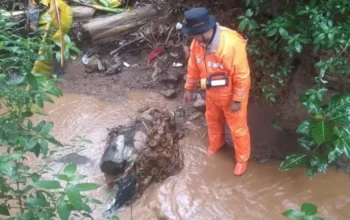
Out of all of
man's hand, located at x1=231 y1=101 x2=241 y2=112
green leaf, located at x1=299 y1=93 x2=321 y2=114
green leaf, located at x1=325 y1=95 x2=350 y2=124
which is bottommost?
man's hand, located at x1=231 y1=101 x2=241 y2=112

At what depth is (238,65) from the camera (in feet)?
12.7

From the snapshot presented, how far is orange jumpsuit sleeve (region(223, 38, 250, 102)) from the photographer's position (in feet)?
12.7

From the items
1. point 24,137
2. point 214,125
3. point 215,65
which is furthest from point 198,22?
point 24,137

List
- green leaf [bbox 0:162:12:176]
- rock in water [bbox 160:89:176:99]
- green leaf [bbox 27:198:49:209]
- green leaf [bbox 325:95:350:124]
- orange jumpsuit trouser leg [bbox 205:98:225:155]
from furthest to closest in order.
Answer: rock in water [bbox 160:89:176:99] < orange jumpsuit trouser leg [bbox 205:98:225:155] < green leaf [bbox 325:95:350:124] < green leaf [bbox 27:198:49:209] < green leaf [bbox 0:162:12:176]

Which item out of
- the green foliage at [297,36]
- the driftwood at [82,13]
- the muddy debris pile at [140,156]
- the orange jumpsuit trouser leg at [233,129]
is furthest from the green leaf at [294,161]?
the driftwood at [82,13]

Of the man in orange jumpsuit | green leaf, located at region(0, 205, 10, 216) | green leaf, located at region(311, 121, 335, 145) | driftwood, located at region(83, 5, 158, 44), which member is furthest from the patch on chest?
driftwood, located at region(83, 5, 158, 44)

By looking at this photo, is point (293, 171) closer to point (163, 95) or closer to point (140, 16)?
point (163, 95)

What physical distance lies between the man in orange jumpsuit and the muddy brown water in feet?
1.03

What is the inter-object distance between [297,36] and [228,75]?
0.79 metres

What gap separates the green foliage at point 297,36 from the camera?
12.9 feet

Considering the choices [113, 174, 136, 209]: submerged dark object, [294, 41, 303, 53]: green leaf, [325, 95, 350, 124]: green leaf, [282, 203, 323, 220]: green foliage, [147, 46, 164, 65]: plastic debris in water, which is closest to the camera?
[282, 203, 323, 220]: green foliage

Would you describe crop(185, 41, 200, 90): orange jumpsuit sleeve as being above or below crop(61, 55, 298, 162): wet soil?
above

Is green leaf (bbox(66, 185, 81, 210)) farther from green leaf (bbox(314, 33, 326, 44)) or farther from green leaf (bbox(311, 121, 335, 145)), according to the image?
green leaf (bbox(314, 33, 326, 44))

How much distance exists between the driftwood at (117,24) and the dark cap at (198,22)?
2.87 m
